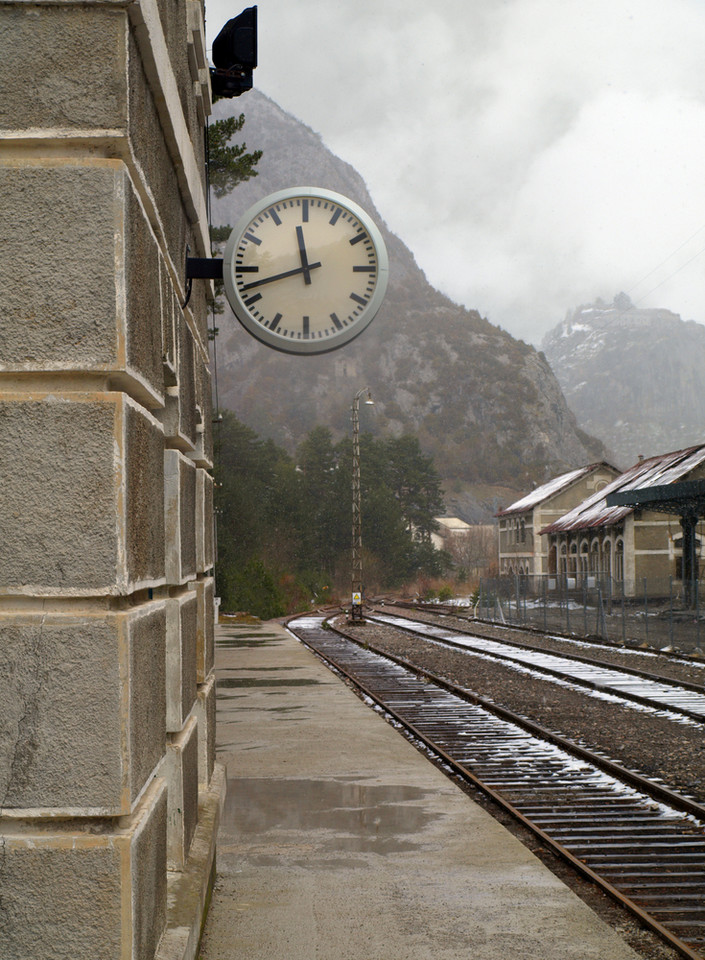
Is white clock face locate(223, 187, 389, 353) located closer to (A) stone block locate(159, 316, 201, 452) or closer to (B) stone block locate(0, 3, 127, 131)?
(A) stone block locate(159, 316, 201, 452)

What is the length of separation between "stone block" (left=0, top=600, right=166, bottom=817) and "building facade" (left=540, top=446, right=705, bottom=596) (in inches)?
1602

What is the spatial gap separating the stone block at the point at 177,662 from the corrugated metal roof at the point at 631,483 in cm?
4231

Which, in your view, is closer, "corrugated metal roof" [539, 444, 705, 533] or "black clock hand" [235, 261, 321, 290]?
"black clock hand" [235, 261, 321, 290]

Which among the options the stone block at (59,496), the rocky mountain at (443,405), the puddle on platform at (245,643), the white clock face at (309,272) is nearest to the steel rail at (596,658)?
the puddle on platform at (245,643)

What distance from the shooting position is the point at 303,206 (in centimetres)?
541

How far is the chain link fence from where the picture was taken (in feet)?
104

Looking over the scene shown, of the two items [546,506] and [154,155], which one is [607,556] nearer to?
[546,506]

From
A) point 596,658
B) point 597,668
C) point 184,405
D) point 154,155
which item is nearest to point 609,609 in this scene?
point 596,658

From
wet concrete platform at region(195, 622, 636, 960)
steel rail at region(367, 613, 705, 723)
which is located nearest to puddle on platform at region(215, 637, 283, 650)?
steel rail at region(367, 613, 705, 723)

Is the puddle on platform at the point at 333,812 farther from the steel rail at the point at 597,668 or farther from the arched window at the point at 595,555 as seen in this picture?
the arched window at the point at 595,555

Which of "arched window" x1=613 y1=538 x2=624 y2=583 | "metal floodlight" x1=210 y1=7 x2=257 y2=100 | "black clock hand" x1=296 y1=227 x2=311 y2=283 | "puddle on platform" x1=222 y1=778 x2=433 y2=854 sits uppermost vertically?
"metal floodlight" x1=210 y1=7 x2=257 y2=100

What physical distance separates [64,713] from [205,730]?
310 centimetres

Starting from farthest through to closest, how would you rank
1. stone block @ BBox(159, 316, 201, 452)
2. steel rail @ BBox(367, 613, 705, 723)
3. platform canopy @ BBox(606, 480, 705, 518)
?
platform canopy @ BBox(606, 480, 705, 518)
steel rail @ BBox(367, 613, 705, 723)
stone block @ BBox(159, 316, 201, 452)

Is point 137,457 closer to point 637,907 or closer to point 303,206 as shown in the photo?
point 303,206
